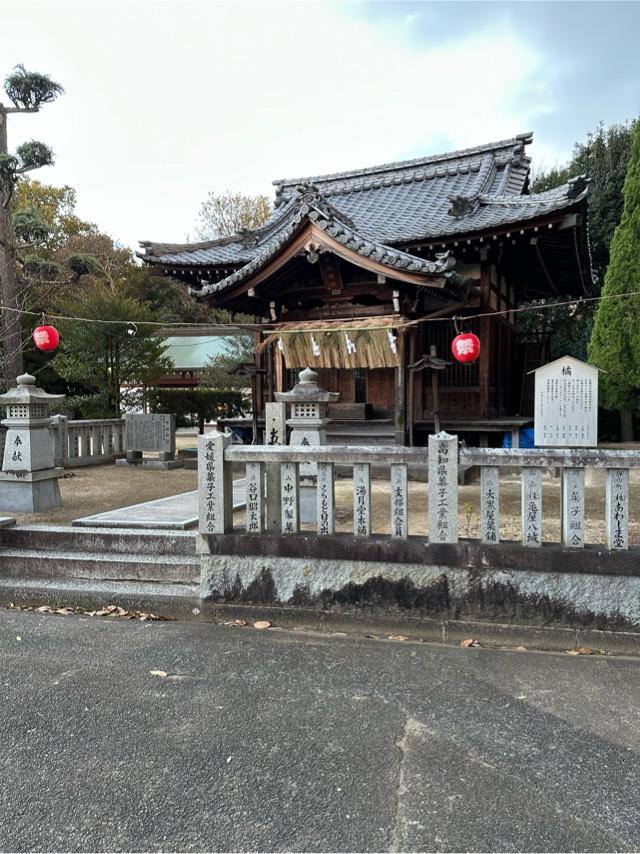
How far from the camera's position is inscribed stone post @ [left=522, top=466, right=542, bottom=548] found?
15.2ft

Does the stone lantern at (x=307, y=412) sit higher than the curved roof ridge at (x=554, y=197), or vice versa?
the curved roof ridge at (x=554, y=197)

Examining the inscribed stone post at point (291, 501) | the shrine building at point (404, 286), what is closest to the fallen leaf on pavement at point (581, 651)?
the inscribed stone post at point (291, 501)

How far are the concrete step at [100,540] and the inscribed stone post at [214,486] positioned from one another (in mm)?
909

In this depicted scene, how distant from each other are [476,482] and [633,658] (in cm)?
660

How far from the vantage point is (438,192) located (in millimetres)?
14719

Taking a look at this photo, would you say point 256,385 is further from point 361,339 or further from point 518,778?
point 518,778

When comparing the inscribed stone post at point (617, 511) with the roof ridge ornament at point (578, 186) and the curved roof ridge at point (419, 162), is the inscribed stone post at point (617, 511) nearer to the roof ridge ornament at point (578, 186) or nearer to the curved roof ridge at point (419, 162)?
the roof ridge ornament at point (578, 186)

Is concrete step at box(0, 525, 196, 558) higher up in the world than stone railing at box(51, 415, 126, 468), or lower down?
lower down

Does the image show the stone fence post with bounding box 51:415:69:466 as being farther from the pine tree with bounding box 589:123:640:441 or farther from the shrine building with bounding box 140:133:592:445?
the pine tree with bounding box 589:123:640:441

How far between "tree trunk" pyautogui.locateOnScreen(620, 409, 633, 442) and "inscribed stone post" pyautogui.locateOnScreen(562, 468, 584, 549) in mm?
15750

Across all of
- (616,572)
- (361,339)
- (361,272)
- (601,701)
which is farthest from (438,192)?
(601,701)

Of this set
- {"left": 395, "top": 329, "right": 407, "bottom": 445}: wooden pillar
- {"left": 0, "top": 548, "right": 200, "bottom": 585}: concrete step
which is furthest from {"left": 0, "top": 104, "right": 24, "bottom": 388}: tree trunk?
{"left": 0, "top": 548, "right": 200, "bottom": 585}: concrete step

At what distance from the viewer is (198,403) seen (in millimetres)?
22781

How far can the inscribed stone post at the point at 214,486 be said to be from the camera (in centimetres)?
520
